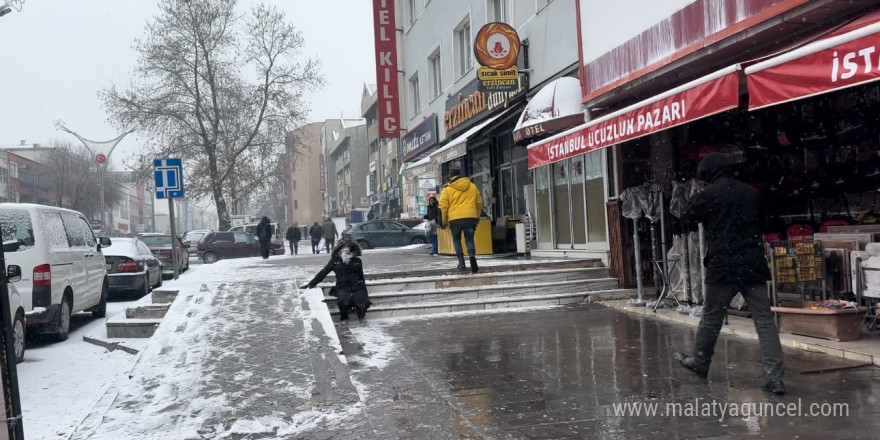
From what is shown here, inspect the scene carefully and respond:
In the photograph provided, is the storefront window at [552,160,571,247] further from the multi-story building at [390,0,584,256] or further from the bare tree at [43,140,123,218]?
the bare tree at [43,140,123,218]

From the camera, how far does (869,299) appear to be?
6273 millimetres

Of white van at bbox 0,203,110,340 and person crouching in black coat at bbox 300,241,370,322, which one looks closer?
white van at bbox 0,203,110,340

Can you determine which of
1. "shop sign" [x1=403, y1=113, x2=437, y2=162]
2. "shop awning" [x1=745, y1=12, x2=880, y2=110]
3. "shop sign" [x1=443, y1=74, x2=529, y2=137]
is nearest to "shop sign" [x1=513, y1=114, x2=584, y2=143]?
"shop sign" [x1=443, y1=74, x2=529, y2=137]

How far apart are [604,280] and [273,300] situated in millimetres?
5000

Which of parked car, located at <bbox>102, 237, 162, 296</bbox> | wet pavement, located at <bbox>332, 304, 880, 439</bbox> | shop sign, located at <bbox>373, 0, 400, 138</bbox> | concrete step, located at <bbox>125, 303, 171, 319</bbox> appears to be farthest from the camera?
shop sign, located at <bbox>373, 0, 400, 138</bbox>

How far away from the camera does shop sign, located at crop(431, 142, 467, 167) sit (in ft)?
43.7

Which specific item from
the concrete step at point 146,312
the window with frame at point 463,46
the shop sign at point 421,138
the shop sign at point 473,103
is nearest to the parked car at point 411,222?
the shop sign at point 421,138

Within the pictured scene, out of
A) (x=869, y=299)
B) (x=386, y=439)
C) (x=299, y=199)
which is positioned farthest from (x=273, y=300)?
(x=299, y=199)

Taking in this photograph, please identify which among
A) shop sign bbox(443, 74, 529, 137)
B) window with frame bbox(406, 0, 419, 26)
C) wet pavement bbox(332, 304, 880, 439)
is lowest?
wet pavement bbox(332, 304, 880, 439)

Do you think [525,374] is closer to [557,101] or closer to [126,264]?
[557,101]

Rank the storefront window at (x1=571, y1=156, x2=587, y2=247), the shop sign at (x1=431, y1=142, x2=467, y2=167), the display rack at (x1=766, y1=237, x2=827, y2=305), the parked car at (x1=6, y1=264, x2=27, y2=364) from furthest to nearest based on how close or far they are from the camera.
Result: 1. the shop sign at (x1=431, y1=142, x2=467, y2=167)
2. the storefront window at (x1=571, y1=156, x2=587, y2=247)
3. the parked car at (x1=6, y1=264, x2=27, y2=364)
4. the display rack at (x1=766, y1=237, x2=827, y2=305)

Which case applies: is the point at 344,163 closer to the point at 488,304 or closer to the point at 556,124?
the point at 556,124

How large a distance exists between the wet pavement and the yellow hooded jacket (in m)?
2.98

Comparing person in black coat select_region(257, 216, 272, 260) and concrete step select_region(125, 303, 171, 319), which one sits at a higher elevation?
person in black coat select_region(257, 216, 272, 260)
